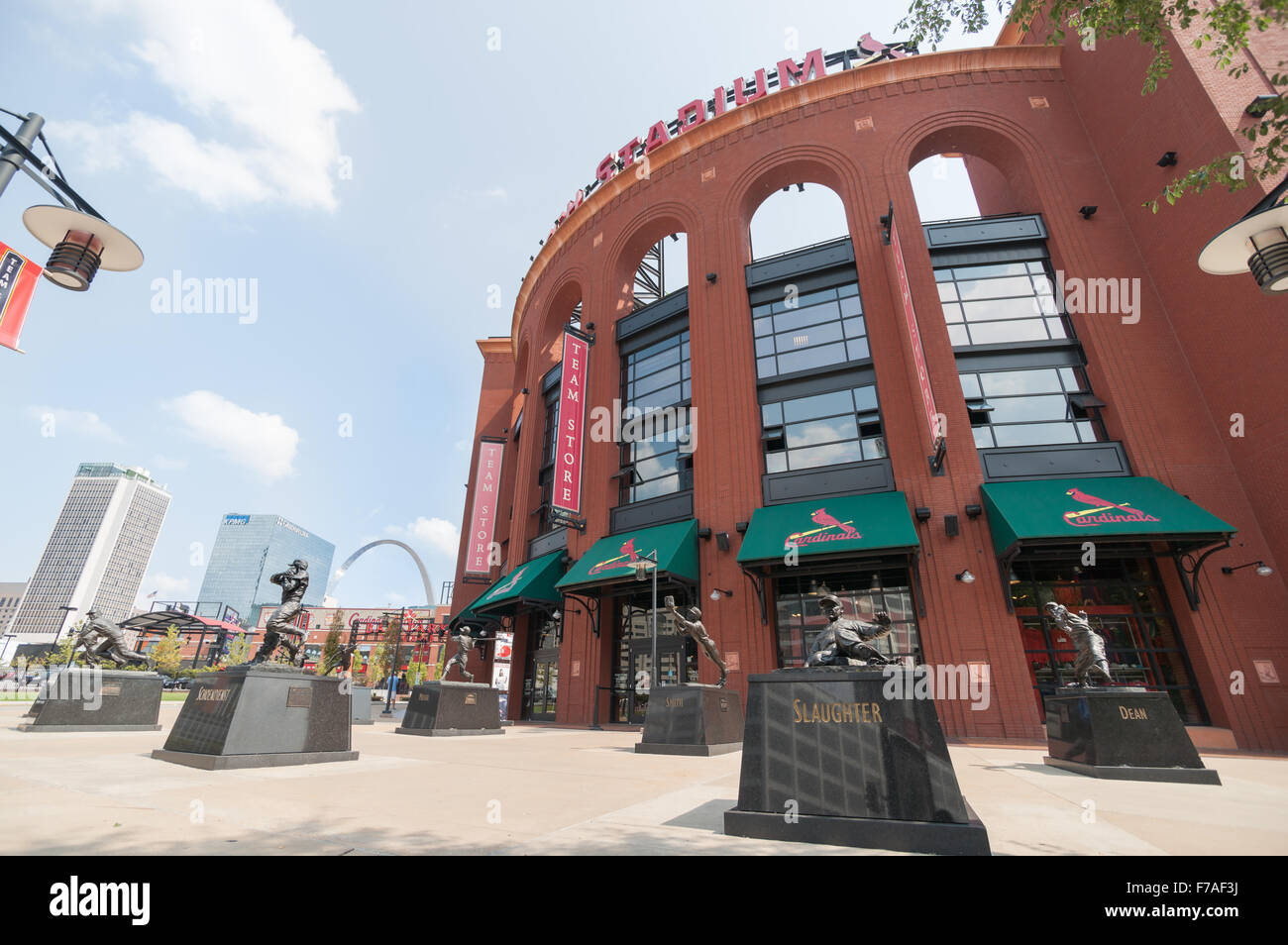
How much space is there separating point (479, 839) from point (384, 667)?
81.5m

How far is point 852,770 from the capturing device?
13.2 ft

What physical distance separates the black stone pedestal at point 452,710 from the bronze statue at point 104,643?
5.87 m

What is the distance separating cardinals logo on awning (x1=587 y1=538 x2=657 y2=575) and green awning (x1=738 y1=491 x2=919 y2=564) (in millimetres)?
3452

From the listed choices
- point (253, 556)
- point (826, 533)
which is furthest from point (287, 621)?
point (253, 556)

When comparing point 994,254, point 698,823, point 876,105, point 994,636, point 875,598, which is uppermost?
point 876,105

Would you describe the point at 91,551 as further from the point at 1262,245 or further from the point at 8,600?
the point at 1262,245

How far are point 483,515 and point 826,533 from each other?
18.2 m

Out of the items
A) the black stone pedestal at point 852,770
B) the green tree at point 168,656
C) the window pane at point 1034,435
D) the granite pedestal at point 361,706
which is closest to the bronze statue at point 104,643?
the granite pedestal at point 361,706

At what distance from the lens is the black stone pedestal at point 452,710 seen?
12.9 metres

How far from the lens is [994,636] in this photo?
13.2 meters

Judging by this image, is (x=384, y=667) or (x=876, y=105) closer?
(x=876, y=105)

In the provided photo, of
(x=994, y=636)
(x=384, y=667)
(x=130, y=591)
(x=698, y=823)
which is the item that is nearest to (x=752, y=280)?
(x=994, y=636)

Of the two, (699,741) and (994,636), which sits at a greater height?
(994,636)
